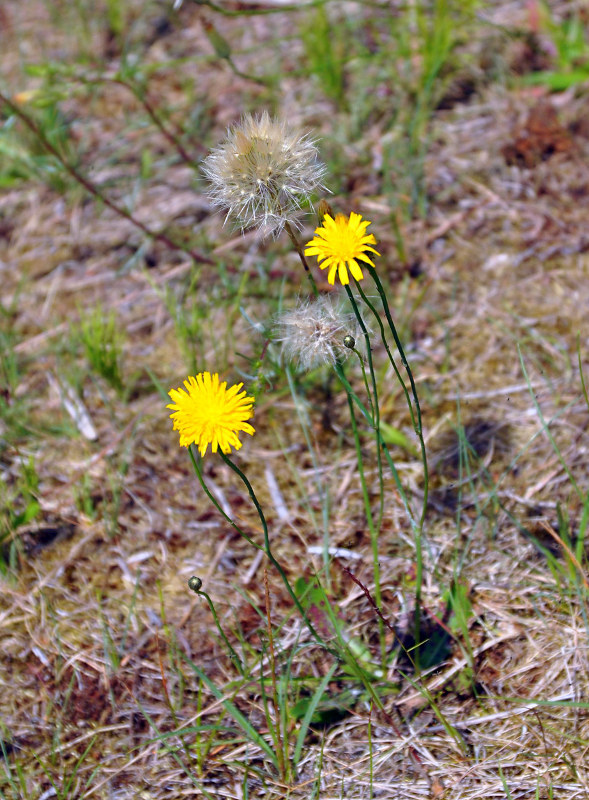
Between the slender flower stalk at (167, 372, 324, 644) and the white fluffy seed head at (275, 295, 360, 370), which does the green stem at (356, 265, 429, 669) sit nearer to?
the white fluffy seed head at (275, 295, 360, 370)

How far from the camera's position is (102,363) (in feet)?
7.11

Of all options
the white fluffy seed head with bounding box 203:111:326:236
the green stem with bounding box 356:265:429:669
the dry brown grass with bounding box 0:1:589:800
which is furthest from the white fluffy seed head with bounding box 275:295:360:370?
the dry brown grass with bounding box 0:1:589:800

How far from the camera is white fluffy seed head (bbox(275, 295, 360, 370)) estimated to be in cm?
150

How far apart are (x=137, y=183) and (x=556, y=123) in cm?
166

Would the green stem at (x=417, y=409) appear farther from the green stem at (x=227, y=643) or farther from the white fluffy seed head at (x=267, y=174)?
the green stem at (x=227, y=643)

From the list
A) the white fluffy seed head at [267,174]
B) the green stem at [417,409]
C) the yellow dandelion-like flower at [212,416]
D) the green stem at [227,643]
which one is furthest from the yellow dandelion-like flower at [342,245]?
the green stem at [227,643]

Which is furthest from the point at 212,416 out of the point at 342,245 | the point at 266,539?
the point at 342,245

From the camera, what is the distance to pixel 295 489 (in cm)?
200

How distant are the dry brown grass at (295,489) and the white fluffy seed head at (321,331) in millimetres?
443

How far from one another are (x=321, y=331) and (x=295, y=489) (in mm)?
644

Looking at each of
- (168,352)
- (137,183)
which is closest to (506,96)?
(137,183)

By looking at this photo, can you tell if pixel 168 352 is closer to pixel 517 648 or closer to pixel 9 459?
pixel 9 459

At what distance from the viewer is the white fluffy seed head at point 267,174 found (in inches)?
55.2

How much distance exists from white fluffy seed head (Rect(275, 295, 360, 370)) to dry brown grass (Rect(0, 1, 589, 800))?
1.45 ft
